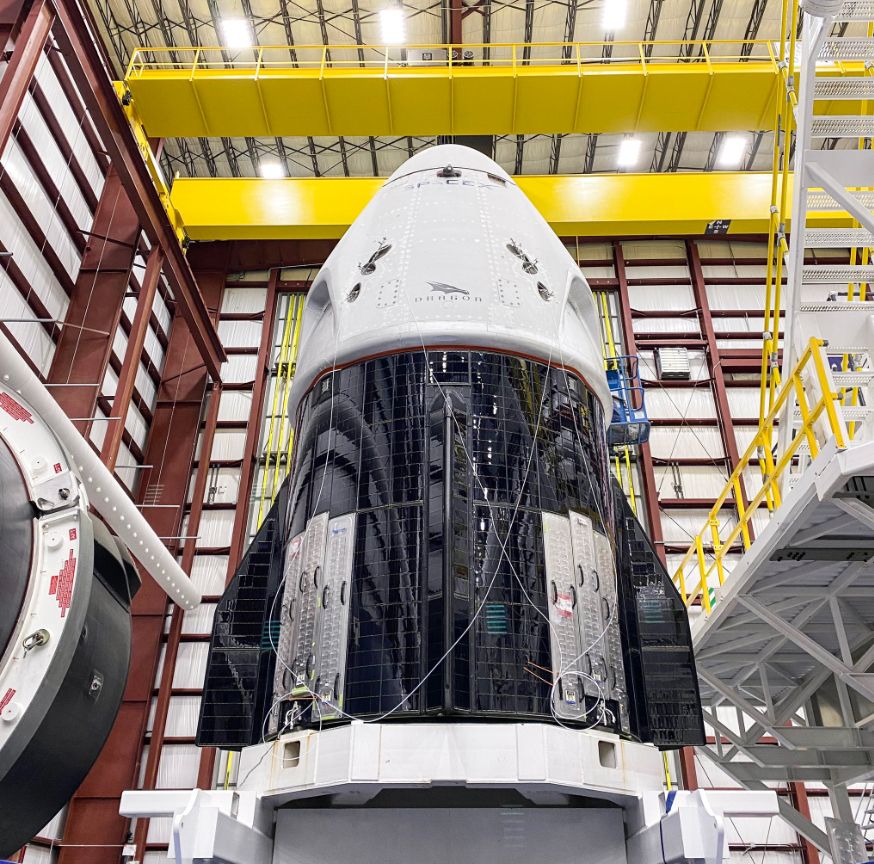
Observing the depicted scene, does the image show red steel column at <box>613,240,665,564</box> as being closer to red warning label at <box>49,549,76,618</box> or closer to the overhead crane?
the overhead crane

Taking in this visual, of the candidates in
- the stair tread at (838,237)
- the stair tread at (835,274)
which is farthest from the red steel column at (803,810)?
the stair tread at (838,237)

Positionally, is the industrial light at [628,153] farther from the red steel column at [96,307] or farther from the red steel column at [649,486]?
the red steel column at [96,307]

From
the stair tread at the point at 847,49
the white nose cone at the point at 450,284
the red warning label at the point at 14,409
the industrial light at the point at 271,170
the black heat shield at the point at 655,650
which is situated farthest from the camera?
the industrial light at the point at 271,170

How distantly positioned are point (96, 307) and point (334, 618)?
9.95 meters

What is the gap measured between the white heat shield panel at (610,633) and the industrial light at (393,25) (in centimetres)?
1608

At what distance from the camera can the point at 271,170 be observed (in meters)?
21.1

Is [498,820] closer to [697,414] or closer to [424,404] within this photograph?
[424,404]

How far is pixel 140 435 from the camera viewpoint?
16797 millimetres

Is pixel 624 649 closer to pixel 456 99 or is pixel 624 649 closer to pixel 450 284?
pixel 450 284

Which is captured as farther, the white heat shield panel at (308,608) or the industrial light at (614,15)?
the industrial light at (614,15)

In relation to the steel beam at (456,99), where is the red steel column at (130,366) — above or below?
below

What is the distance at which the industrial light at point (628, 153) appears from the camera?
20.1 m

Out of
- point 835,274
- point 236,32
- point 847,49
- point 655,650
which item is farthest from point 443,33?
point 655,650

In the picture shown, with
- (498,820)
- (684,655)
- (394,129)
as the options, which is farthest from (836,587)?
(394,129)
